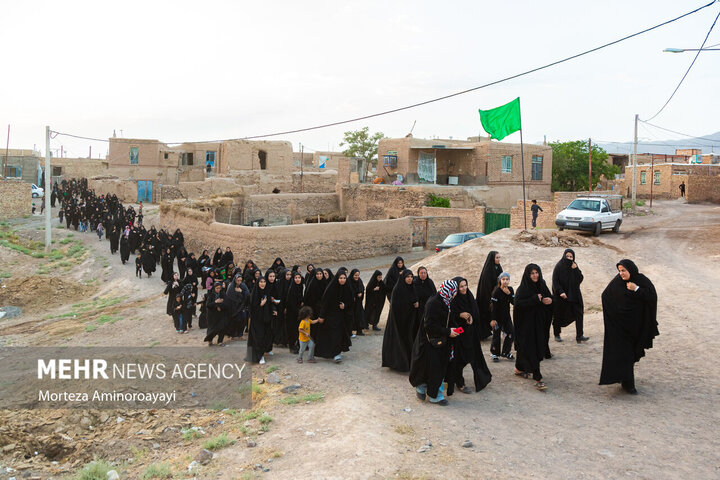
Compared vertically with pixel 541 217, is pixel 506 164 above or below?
above

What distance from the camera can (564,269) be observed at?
8281mm

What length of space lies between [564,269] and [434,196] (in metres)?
18.3

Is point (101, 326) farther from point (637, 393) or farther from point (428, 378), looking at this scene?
point (637, 393)

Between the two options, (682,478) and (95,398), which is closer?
(682,478)

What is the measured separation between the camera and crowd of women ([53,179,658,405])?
20.6ft

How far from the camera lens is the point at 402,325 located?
748cm

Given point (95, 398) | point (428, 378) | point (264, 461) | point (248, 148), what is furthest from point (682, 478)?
point (248, 148)

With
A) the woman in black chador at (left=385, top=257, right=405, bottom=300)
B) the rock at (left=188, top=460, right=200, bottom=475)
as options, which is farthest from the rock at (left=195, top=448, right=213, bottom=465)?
the woman in black chador at (left=385, top=257, right=405, bottom=300)

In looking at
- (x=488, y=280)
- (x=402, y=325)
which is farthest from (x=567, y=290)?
(x=402, y=325)

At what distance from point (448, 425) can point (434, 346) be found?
80 cm

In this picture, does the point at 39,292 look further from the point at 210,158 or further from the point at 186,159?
the point at 186,159

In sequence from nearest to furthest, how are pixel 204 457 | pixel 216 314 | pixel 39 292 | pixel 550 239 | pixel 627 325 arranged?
pixel 204 457 < pixel 627 325 < pixel 216 314 < pixel 550 239 < pixel 39 292

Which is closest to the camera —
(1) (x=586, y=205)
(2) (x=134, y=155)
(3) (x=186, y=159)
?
(1) (x=586, y=205)

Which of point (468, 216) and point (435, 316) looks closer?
point (435, 316)
